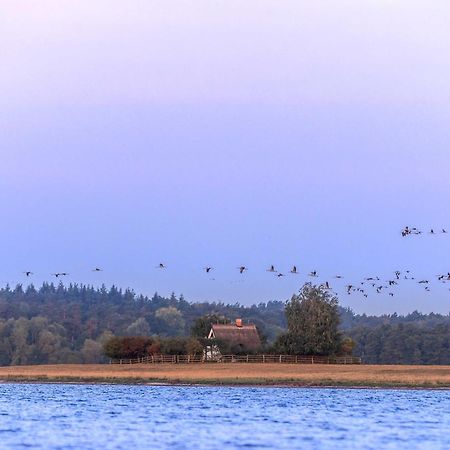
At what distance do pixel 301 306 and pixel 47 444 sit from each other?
9440 centimetres

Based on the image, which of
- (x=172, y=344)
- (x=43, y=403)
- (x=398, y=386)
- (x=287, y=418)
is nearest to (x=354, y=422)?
(x=287, y=418)

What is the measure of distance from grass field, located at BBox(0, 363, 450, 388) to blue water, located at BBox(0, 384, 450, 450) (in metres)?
9.69

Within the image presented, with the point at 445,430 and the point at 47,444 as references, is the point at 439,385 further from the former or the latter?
the point at 47,444

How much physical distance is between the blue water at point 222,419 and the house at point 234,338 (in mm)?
41955

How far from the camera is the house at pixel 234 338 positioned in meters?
138

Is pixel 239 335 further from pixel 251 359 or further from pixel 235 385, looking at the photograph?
pixel 235 385

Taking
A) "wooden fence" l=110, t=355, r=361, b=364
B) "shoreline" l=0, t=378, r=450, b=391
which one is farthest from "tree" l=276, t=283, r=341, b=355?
"shoreline" l=0, t=378, r=450, b=391

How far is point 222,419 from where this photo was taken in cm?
6322

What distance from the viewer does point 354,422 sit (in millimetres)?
62094

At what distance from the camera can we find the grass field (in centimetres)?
10544

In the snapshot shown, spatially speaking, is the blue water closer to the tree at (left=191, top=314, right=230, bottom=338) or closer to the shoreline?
the shoreline

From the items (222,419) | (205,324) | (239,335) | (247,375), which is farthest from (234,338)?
(222,419)

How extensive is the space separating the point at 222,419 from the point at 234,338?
268ft

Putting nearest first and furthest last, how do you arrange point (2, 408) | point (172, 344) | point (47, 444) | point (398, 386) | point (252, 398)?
1. point (47, 444)
2. point (2, 408)
3. point (252, 398)
4. point (398, 386)
5. point (172, 344)
